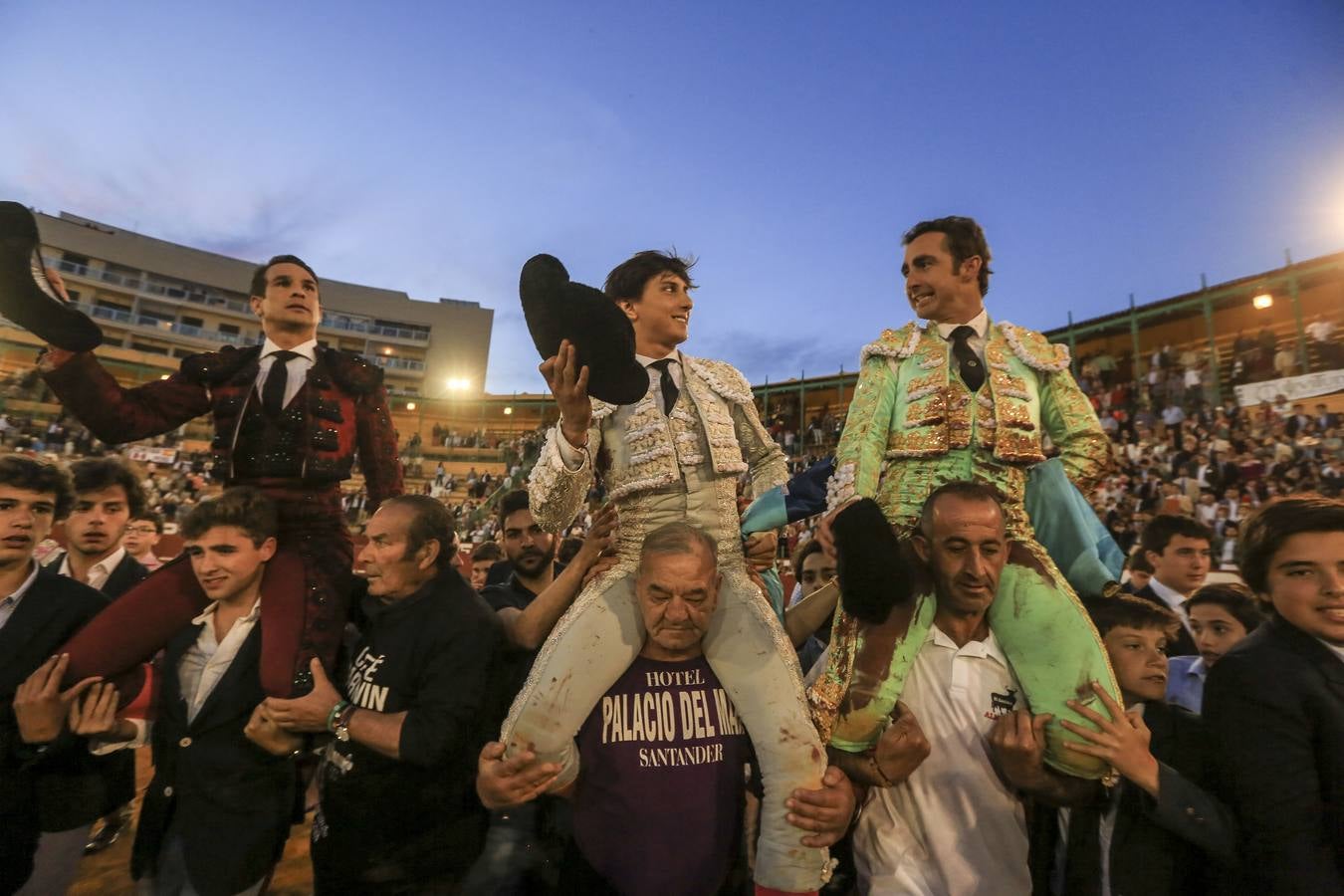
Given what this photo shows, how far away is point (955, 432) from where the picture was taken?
252cm

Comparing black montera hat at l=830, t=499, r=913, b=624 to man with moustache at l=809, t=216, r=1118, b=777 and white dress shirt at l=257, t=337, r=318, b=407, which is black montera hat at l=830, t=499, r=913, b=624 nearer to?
man with moustache at l=809, t=216, r=1118, b=777

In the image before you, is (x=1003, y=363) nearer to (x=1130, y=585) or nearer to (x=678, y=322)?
(x=678, y=322)

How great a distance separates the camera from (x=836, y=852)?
3137mm

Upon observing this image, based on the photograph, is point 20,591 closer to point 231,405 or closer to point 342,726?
point 231,405

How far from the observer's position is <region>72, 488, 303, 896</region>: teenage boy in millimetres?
2311

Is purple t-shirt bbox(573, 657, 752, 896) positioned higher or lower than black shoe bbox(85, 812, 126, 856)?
higher

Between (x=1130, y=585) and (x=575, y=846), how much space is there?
4.57 metres

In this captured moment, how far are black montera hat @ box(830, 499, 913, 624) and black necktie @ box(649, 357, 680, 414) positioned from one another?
0.93 meters

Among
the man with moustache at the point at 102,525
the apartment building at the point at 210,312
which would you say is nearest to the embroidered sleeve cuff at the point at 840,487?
the man with moustache at the point at 102,525

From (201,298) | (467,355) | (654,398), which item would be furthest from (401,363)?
(654,398)

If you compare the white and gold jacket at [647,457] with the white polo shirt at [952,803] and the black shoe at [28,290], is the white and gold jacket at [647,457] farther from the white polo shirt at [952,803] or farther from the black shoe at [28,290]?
the black shoe at [28,290]

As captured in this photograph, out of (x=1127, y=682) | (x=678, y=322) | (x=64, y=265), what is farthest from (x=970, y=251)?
(x=64, y=265)

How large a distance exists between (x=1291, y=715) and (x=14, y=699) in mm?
4088

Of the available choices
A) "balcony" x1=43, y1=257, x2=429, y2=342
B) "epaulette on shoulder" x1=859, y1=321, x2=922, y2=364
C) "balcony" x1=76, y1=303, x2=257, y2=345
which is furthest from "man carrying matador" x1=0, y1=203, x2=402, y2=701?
"balcony" x1=76, y1=303, x2=257, y2=345
